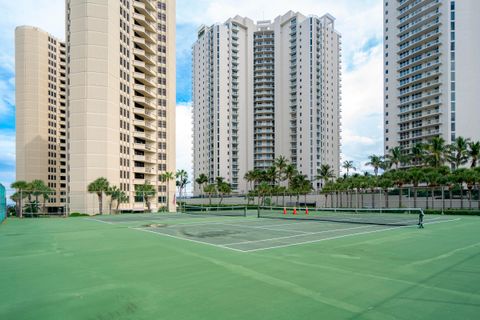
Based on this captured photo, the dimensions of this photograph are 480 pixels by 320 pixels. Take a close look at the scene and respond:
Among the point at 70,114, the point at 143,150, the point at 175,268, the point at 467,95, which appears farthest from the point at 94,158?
the point at 467,95

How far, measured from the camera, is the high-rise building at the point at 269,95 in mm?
114812

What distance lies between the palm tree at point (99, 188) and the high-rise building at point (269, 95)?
6982 centimetres

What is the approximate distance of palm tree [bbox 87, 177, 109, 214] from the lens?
51.6 m

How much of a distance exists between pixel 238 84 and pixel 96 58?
7311 cm

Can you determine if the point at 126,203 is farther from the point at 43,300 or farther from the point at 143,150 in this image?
the point at 43,300

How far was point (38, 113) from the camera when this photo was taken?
10000cm

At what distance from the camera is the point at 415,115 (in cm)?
8744

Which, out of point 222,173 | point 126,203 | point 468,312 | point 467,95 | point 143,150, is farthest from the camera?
point 222,173

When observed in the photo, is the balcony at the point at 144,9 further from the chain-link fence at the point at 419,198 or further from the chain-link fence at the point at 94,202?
the chain-link fence at the point at 419,198

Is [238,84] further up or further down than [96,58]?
further up

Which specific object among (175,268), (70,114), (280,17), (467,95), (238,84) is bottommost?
(175,268)

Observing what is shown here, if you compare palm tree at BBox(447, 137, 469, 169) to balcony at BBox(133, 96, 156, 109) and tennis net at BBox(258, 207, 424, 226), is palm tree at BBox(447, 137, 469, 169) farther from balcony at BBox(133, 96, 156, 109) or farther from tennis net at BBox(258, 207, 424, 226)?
balcony at BBox(133, 96, 156, 109)

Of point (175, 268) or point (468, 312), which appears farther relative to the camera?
point (175, 268)

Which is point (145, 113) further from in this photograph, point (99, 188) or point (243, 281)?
point (243, 281)
